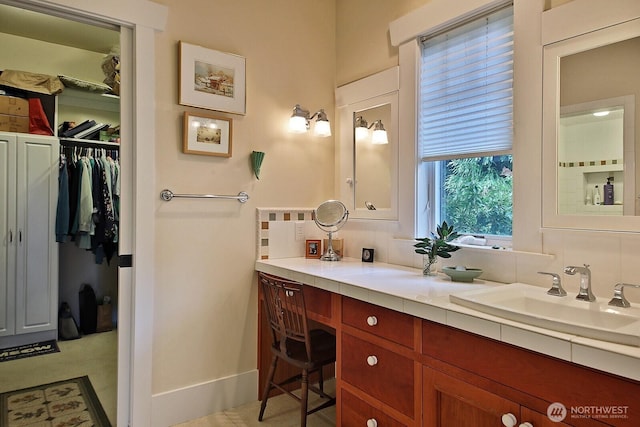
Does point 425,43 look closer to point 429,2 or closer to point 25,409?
point 429,2

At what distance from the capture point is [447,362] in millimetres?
1377

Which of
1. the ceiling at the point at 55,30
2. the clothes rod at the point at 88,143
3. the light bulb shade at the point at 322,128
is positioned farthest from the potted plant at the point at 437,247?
the clothes rod at the point at 88,143

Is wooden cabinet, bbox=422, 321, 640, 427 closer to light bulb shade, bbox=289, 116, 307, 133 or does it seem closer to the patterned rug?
light bulb shade, bbox=289, 116, 307, 133

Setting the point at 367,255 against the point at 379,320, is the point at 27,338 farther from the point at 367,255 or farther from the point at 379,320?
the point at 379,320

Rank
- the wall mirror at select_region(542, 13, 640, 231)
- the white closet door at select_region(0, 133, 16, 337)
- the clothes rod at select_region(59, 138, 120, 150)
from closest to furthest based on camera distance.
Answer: the wall mirror at select_region(542, 13, 640, 231) < the white closet door at select_region(0, 133, 16, 337) < the clothes rod at select_region(59, 138, 120, 150)

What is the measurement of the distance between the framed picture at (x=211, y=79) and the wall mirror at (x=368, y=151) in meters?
0.74

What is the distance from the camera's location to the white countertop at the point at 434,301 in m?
0.98

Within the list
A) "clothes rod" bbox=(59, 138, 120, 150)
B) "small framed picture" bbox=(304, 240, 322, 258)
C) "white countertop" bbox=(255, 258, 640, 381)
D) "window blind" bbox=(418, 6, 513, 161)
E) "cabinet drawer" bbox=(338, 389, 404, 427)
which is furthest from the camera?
"clothes rod" bbox=(59, 138, 120, 150)

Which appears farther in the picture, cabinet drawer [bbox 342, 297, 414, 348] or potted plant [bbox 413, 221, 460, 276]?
potted plant [bbox 413, 221, 460, 276]

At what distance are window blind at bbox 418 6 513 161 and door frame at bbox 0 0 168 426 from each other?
59.2 inches

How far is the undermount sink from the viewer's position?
104 cm

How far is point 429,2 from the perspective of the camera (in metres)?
2.17

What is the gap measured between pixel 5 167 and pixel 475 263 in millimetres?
3725

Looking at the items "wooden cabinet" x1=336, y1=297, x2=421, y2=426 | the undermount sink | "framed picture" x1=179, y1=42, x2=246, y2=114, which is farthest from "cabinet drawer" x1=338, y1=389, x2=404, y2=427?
"framed picture" x1=179, y1=42, x2=246, y2=114
